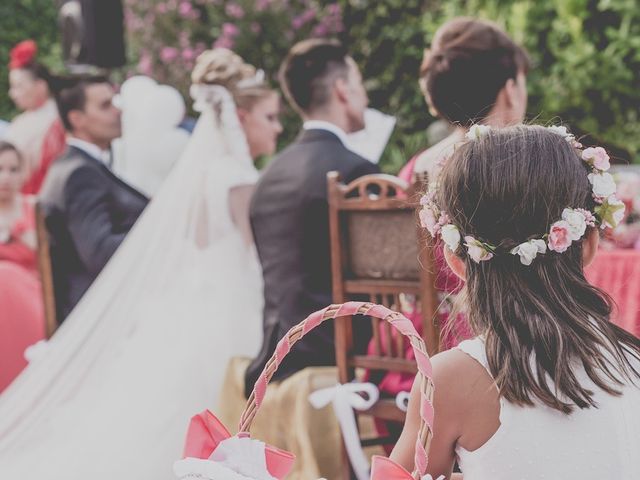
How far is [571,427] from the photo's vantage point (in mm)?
1597

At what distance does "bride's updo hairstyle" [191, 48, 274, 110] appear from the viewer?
4.52 meters

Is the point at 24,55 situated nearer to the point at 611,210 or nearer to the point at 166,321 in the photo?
the point at 166,321

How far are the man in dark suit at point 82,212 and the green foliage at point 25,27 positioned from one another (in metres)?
8.30

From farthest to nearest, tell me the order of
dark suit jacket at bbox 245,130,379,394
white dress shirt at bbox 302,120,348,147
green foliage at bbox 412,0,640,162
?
green foliage at bbox 412,0,640,162
white dress shirt at bbox 302,120,348,147
dark suit jacket at bbox 245,130,379,394

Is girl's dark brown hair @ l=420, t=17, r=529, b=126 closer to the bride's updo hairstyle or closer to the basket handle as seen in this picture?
the bride's updo hairstyle

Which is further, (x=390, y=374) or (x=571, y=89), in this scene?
(x=571, y=89)

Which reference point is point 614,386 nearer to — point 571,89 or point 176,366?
Answer: point 176,366

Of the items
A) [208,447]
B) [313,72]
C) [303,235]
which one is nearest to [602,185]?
[208,447]

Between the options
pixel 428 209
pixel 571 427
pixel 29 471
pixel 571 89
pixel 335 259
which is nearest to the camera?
pixel 571 427

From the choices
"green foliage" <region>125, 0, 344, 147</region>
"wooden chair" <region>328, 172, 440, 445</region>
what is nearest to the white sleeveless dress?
"wooden chair" <region>328, 172, 440, 445</region>

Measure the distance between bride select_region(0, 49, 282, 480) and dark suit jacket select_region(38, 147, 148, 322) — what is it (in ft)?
0.30

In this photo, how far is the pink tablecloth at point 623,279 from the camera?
9.91ft

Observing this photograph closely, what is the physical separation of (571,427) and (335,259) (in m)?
1.74

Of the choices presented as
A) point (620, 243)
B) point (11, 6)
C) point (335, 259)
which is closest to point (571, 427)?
point (335, 259)
